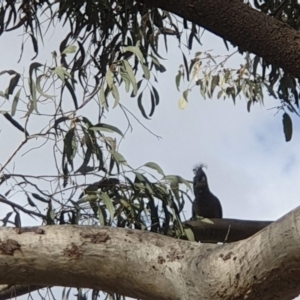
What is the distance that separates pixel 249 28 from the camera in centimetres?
205

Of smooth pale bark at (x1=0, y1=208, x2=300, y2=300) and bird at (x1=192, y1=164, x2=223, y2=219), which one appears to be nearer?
smooth pale bark at (x1=0, y1=208, x2=300, y2=300)

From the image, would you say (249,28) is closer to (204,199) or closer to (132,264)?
(132,264)

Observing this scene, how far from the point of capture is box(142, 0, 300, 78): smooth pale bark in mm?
2031

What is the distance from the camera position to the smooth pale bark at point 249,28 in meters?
2.03

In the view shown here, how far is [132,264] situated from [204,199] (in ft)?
9.63

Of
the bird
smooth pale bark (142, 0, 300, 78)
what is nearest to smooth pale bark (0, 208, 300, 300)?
smooth pale bark (142, 0, 300, 78)

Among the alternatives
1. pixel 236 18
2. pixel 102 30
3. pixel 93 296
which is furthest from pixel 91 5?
pixel 93 296

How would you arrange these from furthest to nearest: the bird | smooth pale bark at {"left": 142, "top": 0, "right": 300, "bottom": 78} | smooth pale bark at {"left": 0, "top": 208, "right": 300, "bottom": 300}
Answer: the bird < smooth pale bark at {"left": 142, "top": 0, "right": 300, "bottom": 78} < smooth pale bark at {"left": 0, "top": 208, "right": 300, "bottom": 300}

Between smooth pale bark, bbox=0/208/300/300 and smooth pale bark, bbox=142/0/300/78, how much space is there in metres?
0.92

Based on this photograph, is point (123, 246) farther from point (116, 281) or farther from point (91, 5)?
point (91, 5)

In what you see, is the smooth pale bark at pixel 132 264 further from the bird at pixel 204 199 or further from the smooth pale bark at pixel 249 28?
the bird at pixel 204 199

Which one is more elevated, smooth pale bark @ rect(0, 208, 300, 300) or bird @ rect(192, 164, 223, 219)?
bird @ rect(192, 164, 223, 219)

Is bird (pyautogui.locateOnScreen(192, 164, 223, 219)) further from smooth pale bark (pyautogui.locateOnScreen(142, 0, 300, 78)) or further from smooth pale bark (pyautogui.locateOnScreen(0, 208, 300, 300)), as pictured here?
smooth pale bark (pyautogui.locateOnScreen(0, 208, 300, 300))

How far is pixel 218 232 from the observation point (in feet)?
8.32
